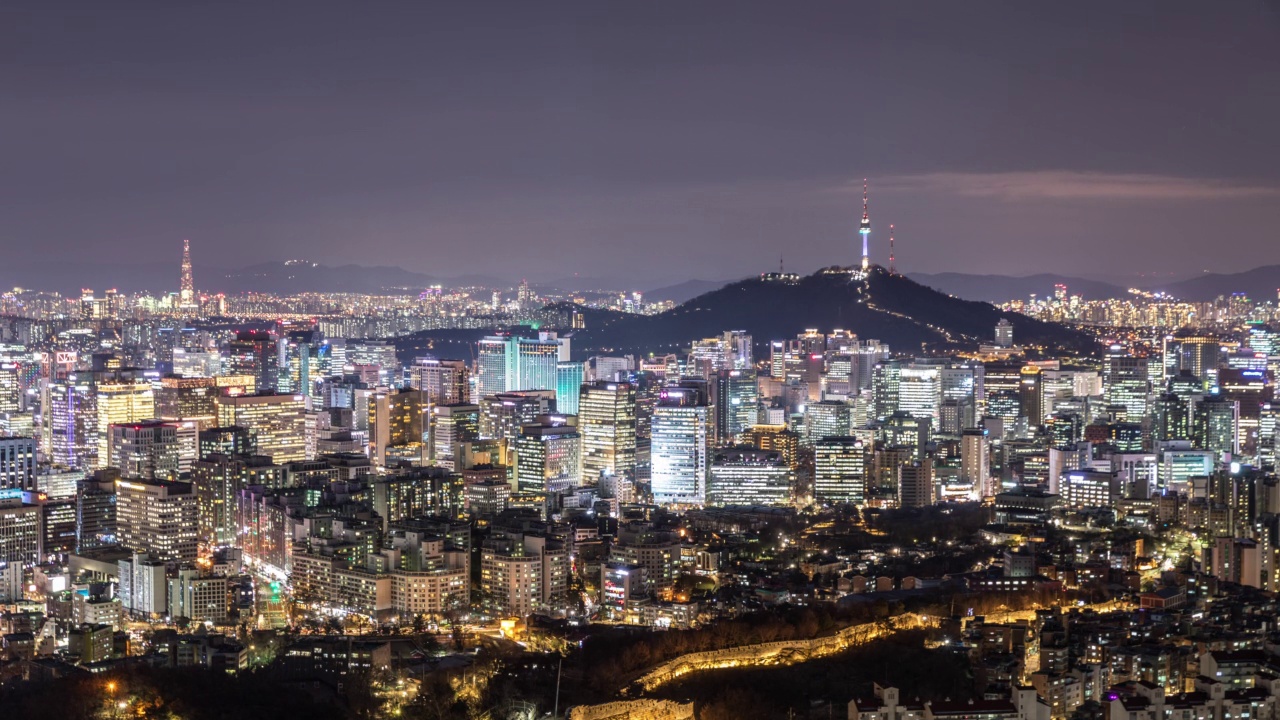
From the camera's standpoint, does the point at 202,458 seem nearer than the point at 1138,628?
No

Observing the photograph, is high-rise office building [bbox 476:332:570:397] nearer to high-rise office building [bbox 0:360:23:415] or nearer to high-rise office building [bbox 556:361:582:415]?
high-rise office building [bbox 556:361:582:415]

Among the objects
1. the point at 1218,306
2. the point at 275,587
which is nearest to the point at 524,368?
the point at 275,587

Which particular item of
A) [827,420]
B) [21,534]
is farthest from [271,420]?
[827,420]

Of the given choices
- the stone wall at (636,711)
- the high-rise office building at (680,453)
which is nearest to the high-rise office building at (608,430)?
the high-rise office building at (680,453)

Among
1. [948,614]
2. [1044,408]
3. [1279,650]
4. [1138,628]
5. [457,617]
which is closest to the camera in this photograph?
[1279,650]

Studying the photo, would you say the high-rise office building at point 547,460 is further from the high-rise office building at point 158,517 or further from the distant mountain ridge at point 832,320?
the distant mountain ridge at point 832,320

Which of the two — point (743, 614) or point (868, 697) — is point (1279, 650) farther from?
point (743, 614)

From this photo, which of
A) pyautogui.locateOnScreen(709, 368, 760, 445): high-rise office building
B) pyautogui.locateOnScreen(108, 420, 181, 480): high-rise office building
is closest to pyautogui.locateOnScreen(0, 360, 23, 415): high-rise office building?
pyautogui.locateOnScreen(108, 420, 181, 480): high-rise office building
